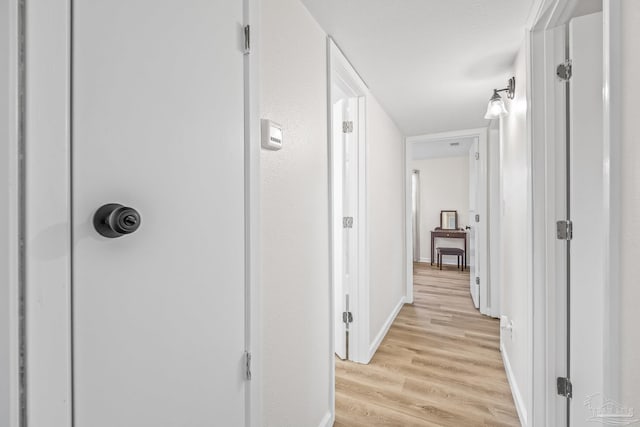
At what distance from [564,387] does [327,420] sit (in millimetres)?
1222

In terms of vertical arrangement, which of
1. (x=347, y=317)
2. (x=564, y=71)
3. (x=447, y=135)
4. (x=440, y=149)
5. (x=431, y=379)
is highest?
(x=440, y=149)

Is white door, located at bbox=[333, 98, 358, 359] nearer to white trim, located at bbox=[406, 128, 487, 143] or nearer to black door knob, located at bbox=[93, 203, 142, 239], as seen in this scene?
white trim, located at bbox=[406, 128, 487, 143]

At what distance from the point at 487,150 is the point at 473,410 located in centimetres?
279

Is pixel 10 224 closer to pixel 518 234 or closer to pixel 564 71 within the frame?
pixel 564 71

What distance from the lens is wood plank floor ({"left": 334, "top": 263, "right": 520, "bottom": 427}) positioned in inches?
71.3

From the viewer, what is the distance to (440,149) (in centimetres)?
570

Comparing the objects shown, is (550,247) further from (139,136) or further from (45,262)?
(45,262)

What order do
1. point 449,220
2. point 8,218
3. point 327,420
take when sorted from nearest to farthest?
point 8,218
point 327,420
point 449,220

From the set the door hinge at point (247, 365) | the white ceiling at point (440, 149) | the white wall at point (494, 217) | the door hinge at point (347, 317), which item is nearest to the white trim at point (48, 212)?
the door hinge at point (247, 365)

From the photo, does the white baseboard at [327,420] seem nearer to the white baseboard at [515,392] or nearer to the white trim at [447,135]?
the white baseboard at [515,392]

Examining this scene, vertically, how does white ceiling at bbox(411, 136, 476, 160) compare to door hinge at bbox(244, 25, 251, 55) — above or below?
above

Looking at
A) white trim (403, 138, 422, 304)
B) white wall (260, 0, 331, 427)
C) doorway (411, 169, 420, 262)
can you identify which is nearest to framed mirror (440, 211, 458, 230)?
doorway (411, 169, 420, 262)

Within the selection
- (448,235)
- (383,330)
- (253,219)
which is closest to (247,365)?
(253,219)

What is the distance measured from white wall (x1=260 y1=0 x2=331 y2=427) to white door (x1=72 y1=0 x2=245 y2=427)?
0.68ft
